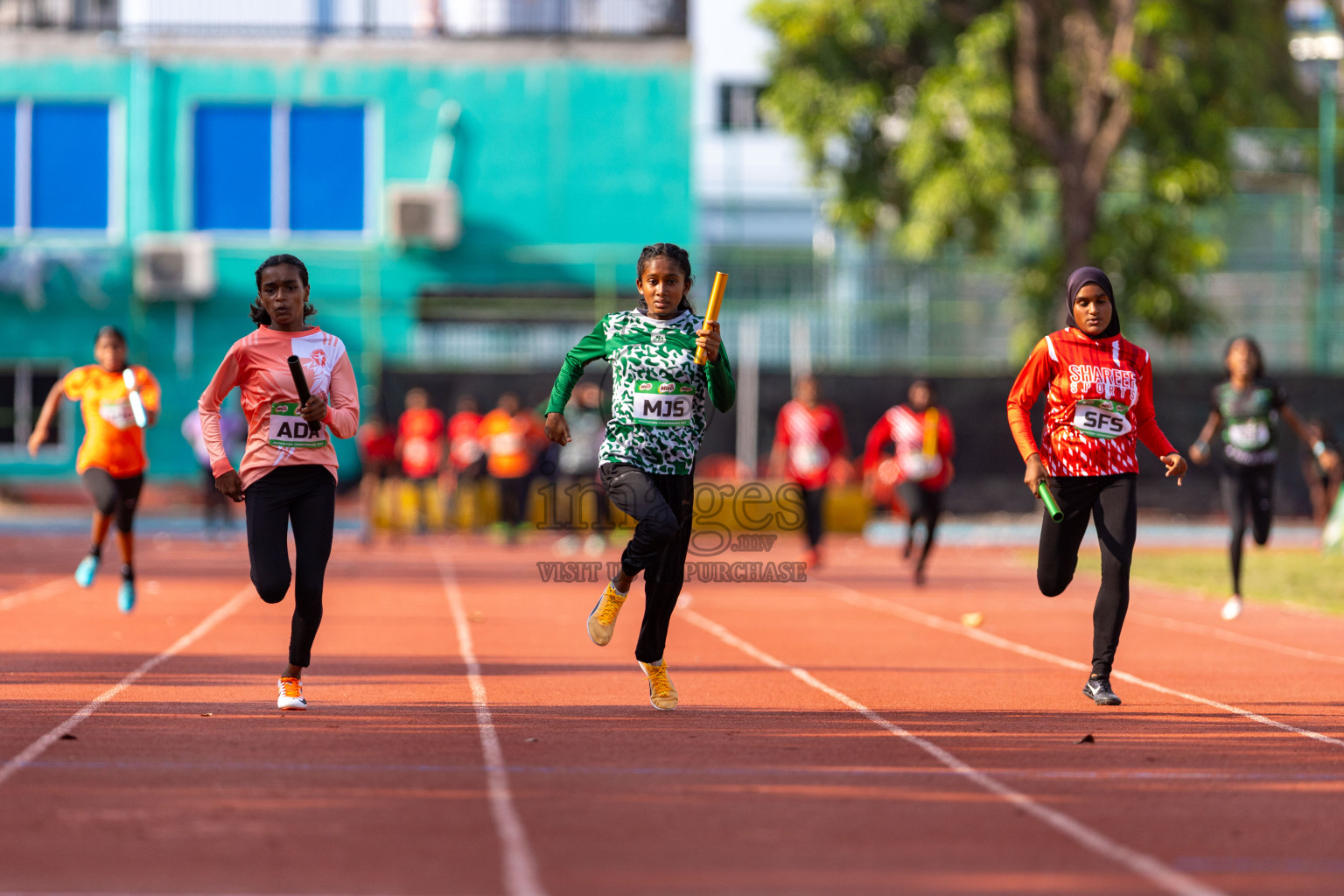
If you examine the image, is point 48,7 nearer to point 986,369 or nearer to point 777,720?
point 986,369

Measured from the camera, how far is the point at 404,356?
1243 inches

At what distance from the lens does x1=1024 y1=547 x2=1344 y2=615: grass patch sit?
54.4 ft

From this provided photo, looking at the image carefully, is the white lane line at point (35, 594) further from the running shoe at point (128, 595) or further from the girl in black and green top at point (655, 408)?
the girl in black and green top at point (655, 408)

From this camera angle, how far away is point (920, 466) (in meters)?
17.4

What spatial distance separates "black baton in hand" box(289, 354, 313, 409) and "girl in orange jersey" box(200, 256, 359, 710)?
5.1 inches

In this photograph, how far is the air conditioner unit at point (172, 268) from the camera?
104ft

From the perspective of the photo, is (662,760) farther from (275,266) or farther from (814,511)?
(814,511)

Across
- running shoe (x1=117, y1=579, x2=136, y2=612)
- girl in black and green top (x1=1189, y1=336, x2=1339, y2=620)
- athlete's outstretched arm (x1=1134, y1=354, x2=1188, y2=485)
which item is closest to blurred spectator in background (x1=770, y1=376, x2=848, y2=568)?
girl in black and green top (x1=1189, y1=336, x2=1339, y2=620)

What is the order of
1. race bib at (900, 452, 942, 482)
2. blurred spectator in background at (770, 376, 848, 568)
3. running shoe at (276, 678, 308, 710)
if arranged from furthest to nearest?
1. blurred spectator in background at (770, 376, 848, 568)
2. race bib at (900, 452, 942, 482)
3. running shoe at (276, 678, 308, 710)

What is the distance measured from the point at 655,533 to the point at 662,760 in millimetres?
1299

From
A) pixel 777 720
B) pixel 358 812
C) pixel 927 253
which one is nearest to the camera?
pixel 358 812

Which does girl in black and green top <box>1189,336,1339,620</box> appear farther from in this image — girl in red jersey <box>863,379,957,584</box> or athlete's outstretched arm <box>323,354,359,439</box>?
athlete's outstretched arm <box>323,354,359,439</box>

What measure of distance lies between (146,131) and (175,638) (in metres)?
22.5

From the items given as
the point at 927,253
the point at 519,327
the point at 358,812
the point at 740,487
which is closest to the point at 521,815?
the point at 358,812
